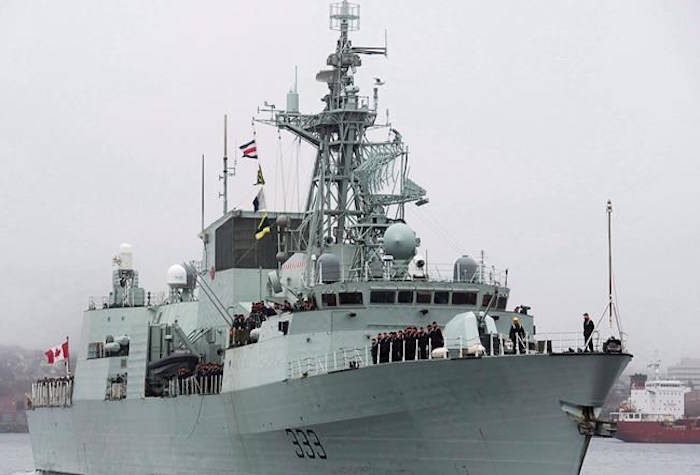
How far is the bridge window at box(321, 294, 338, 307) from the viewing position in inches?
1433

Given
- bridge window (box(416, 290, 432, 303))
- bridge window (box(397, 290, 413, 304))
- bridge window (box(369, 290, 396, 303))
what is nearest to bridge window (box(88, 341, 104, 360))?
bridge window (box(369, 290, 396, 303))

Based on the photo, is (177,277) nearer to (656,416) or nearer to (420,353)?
(420,353)

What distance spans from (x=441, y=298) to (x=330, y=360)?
131 inches

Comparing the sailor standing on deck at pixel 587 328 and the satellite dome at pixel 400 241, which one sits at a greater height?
the satellite dome at pixel 400 241

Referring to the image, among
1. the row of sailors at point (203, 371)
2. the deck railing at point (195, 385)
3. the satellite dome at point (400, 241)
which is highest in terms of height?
the satellite dome at point (400, 241)

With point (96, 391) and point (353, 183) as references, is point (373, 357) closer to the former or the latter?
point (353, 183)

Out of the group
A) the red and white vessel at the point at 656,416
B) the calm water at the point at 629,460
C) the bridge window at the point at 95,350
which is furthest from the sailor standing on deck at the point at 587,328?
the red and white vessel at the point at 656,416

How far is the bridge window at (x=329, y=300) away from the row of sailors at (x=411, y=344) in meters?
2.92

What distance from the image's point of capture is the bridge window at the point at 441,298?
36.6 meters

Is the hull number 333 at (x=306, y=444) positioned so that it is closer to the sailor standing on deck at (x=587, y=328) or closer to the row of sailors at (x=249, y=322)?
the row of sailors at (x=249, y=322)

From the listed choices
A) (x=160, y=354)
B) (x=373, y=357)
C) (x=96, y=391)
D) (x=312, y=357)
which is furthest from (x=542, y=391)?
(x=96, y=391)

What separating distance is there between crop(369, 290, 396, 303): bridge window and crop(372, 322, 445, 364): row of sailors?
2.56 m

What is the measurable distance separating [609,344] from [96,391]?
79.2 ft

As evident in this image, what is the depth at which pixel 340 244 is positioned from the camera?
41.9m
